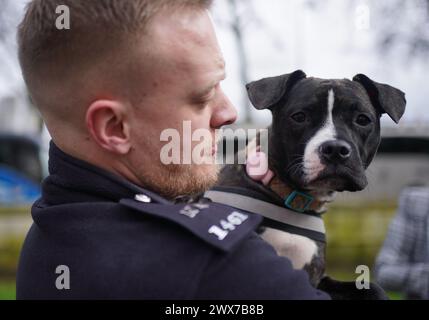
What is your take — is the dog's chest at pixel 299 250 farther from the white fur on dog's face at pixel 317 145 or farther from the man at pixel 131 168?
the man at pixel 131 168

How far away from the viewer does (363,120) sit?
1.88 meters

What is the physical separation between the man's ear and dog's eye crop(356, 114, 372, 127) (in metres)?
0.75

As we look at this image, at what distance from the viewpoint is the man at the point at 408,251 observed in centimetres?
404

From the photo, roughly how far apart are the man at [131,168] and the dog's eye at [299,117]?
55 cm

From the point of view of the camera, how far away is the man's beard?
4.98 ft

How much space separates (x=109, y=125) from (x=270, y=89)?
66cm

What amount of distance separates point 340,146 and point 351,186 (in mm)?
126

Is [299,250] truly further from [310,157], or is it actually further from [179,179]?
[179,179]

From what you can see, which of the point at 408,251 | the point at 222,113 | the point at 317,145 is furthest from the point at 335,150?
the point at 408,251

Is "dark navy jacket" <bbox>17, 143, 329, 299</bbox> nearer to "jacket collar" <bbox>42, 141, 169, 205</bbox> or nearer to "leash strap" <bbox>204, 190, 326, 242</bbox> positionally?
"jacket collar" <bbox>42, 141, 169, 205</bbox>

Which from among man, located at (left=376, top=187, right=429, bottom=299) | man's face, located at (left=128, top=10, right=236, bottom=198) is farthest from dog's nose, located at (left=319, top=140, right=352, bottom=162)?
man, located at (left=376, top=187, right=429, bottom=299)

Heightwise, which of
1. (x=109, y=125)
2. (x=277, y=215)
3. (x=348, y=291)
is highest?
(x=109, y=125)

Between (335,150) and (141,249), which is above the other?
(335,150)
